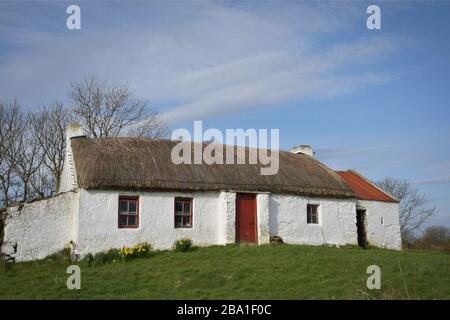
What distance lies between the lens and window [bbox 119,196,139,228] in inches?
713

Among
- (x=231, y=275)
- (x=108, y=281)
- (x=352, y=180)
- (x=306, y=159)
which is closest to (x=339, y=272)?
(x=231, y=275)

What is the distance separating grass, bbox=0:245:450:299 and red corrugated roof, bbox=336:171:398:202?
27.7 ft

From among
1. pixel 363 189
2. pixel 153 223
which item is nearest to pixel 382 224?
pixel 363 189

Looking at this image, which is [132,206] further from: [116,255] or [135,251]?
[116,255]

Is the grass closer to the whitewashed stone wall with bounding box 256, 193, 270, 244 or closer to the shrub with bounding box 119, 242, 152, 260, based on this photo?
the shrub with bounding box 119, 242, 152, 260

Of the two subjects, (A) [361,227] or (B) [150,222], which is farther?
(A) [361,227]

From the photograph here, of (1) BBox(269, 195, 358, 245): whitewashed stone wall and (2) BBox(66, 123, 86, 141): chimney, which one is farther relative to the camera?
(2) BBox(66, 123, 86, 141): chimney

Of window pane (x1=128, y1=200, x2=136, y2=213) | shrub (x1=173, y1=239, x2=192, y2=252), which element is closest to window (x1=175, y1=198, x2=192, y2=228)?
shrub (x1=173, y1=239, x2=192, y2=252)

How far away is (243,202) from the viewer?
20.1 meters

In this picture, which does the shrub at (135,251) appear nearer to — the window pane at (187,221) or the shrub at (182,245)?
the shrub at (182,245)

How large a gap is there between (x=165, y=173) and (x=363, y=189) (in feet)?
39.5

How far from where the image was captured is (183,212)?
1925 cm

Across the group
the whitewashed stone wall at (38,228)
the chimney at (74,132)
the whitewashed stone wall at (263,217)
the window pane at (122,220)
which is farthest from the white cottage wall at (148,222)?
the chimney at (74,132)
